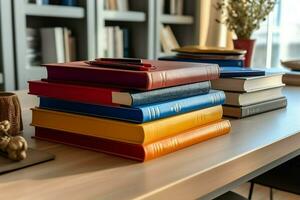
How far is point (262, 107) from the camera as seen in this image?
42.5 inches

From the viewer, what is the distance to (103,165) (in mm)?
639

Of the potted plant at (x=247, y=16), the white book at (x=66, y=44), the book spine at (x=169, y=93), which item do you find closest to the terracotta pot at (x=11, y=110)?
the book spine at (x=169, y=93)

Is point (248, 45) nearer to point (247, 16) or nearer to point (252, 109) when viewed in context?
point (247, 16)

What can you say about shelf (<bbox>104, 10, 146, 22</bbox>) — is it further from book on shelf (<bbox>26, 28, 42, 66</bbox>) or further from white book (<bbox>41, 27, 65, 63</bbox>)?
book on shelf (<bbox>26, 28, 42, 66</bbox>)

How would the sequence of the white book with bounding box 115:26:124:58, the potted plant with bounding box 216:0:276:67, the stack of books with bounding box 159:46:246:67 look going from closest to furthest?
1. the stack of books with bounding box 159:46:246:67
2. the potted plant with bounding box 216:0:276:67
3. the white book with bounding box 115:26:124:58

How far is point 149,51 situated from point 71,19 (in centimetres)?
60

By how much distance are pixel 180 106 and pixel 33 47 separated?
2029 mm

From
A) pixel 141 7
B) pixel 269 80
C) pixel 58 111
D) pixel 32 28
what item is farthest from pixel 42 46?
pixel 58 111

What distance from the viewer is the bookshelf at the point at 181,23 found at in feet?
10.3

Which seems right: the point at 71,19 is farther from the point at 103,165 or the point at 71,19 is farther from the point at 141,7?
the point at 103,165

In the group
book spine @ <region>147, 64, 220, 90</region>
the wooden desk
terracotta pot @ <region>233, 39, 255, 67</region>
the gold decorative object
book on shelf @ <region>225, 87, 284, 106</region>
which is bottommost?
the wooden desk

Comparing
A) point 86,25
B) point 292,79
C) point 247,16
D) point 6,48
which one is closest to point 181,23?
point 86,25

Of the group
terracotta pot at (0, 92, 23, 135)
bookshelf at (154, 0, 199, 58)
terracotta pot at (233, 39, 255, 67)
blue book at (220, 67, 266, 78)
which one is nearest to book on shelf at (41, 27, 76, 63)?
bookshelf at (154, 0, 199, 58)

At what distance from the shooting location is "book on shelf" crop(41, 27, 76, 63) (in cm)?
262
